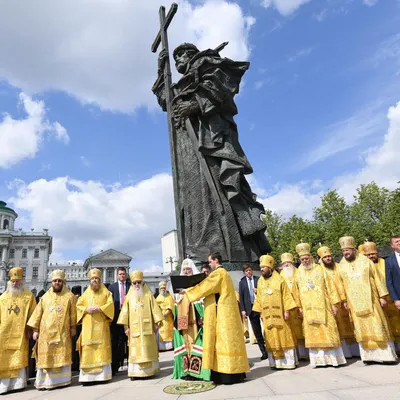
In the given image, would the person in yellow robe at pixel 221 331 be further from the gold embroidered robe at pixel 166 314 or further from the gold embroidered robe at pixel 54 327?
the gold embroidered robe at pixel 166 314

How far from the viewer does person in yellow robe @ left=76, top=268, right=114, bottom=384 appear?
5.72 metres

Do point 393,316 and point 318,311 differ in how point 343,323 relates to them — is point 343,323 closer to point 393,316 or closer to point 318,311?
point 393,316

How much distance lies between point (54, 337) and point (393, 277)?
5700 millimetres

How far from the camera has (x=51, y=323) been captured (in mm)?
5922

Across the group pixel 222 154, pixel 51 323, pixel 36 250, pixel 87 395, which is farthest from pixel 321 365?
pixel 36 250

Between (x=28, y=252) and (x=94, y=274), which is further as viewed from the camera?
(x=28, y=252)

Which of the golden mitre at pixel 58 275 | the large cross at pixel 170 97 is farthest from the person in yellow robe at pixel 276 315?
the large cross at pixel 170 97

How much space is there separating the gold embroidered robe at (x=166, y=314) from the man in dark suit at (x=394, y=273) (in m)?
6.47

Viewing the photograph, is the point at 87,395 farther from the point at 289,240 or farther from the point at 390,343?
the point at 289,240

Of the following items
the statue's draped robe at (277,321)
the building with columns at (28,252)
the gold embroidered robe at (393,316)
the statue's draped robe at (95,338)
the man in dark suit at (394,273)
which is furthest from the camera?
the building with columns at (28,252)

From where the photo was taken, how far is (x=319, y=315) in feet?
18.4

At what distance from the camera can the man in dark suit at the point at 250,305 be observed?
262 inches

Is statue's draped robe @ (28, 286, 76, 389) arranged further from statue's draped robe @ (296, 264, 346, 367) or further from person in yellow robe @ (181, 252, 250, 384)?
statue's draped robe @ (296, 264, 346, 367)

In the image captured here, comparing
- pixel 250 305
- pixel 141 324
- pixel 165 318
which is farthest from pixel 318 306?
pixel 165 318
